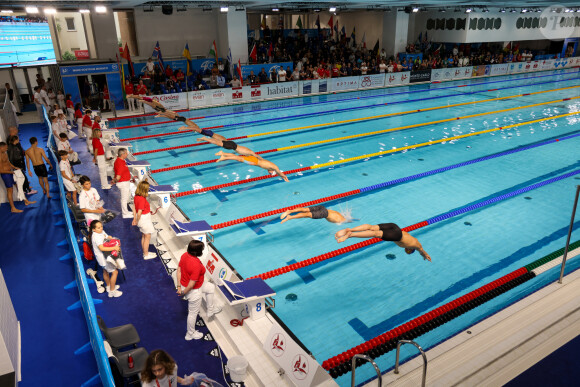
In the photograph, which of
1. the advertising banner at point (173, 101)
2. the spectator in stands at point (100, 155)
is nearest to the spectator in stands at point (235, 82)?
the advertising banner at point (173, 101)

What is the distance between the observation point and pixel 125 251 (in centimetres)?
615

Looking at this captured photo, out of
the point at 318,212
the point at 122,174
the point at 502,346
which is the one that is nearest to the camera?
the point at 502,346

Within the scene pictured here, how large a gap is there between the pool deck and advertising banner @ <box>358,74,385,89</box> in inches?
684

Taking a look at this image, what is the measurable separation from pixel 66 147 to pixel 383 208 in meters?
7.10

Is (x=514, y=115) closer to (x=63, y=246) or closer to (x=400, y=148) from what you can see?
(x=400, y=148)

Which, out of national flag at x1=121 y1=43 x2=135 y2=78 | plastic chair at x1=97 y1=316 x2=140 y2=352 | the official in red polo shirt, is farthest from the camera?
national flag at x1=121 y1=43 x2=135 y2=78

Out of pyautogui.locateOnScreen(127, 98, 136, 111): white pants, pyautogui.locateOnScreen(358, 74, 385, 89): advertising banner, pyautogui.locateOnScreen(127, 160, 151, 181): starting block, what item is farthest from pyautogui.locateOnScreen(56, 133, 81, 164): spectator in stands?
pyautogui.locateOnScreen(358, 74, 385, 89): advertising banner

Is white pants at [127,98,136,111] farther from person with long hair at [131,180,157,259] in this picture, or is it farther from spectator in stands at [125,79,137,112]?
person with long hair at [131,180,157,259]

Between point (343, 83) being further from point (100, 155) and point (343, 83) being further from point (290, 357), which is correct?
point (290, 357)

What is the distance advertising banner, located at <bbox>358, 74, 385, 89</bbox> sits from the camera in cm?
2048

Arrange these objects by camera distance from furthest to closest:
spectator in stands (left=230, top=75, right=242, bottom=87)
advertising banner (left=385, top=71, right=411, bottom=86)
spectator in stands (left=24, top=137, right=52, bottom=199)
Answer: advertising banner (left=385, top=71, right=411, bottom=86) < spectator in stands (left=230, top=75, right=242, bottom=87) < spectator in stands (left=24, top=137, right=52, bottom=199)

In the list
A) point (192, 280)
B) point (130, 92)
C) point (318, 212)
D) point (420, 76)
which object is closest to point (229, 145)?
point (318, 212)

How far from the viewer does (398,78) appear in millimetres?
21609

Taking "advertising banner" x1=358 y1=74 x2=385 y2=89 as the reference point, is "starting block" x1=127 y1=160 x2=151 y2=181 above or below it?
below
